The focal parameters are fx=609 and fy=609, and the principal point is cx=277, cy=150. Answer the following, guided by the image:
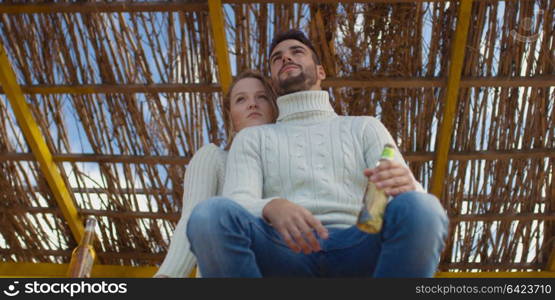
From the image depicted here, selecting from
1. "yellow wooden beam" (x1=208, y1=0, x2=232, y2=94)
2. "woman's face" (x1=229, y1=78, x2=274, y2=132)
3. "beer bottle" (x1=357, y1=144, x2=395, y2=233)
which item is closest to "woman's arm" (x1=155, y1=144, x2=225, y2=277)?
"woman's face" (x1=229, y1=78, x2=274, y2=132)

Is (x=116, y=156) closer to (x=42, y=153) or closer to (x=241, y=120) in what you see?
(x=42, y=153)

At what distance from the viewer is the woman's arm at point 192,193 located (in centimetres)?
142

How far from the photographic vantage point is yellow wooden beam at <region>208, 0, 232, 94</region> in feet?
9.68

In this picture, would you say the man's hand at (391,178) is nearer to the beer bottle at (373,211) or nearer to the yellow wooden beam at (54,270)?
the beer bottle at (373,211)

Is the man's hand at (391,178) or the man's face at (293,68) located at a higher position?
the man's face at (293,68)

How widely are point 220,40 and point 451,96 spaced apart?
1238 millimetres

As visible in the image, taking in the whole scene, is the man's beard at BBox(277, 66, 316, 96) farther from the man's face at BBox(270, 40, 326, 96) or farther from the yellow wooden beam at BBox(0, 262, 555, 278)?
the yellow wooden beam at BBox(0, 262, 555, 278)

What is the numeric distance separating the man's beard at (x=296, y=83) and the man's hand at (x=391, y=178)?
0.49 metres

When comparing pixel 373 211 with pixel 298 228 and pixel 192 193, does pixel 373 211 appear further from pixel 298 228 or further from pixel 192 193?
pixel 192 193

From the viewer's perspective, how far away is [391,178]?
1.13 meters

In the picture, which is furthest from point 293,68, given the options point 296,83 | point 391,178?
point 391,178

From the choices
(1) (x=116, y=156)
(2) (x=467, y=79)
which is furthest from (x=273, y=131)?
(1) (x=116, y=156)

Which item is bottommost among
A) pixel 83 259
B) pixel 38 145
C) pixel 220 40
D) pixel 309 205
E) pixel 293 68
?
pixel 83 259

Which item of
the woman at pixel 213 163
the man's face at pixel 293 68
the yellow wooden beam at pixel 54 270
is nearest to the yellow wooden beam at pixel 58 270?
the yellow wooden beam at pixel 54 270
